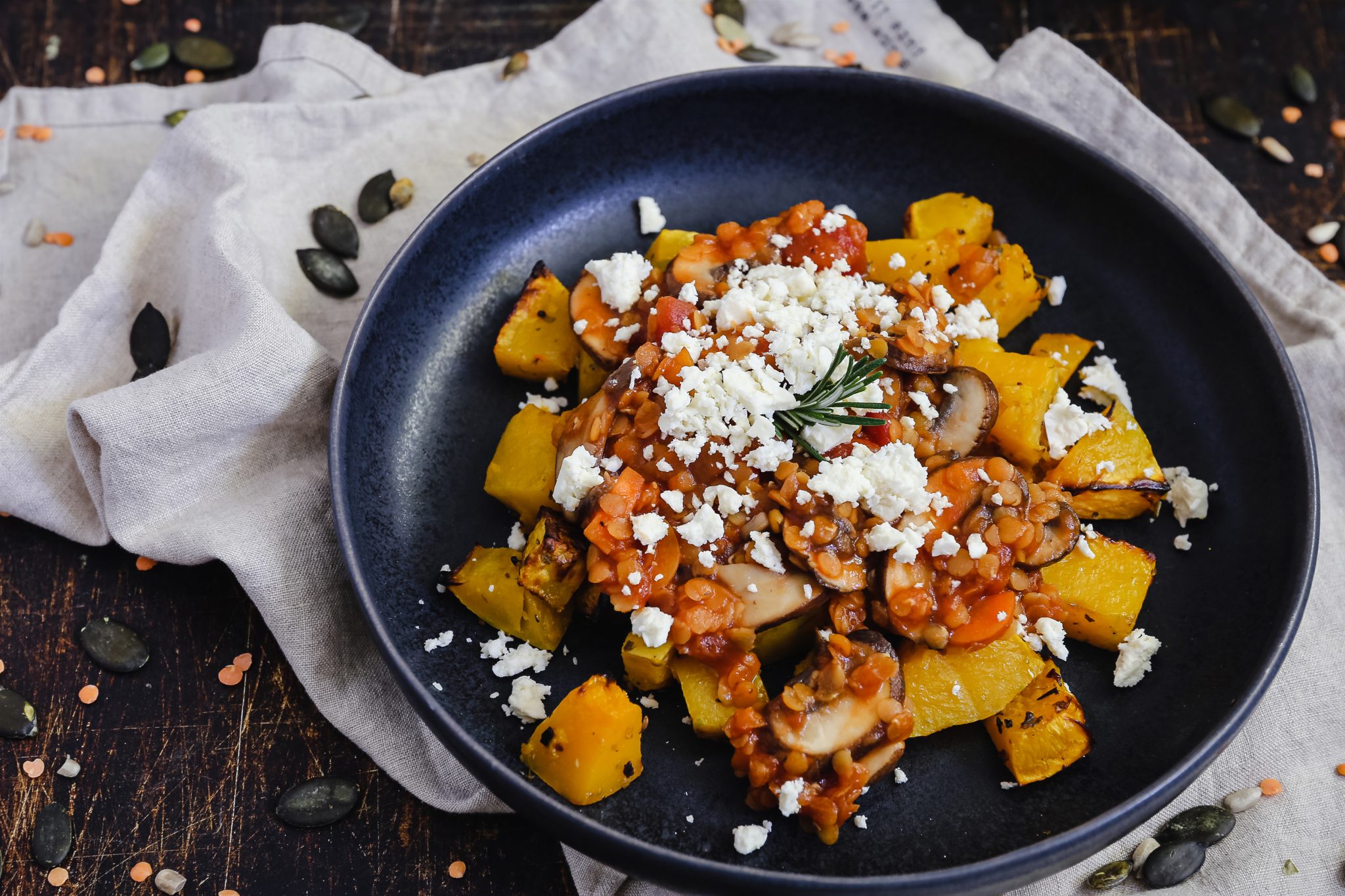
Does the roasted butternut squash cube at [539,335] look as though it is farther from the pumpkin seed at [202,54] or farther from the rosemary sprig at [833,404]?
the pumpkin seed at [202,54]

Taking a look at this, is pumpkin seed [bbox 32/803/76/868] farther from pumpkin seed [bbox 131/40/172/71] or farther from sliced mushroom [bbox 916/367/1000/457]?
pumpkin seed [bbox 131/40/172/71]

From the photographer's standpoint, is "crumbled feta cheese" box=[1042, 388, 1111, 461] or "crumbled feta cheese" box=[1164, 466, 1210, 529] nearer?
"crumbled feta cheese" box=[1042, 388, 1111, 461]

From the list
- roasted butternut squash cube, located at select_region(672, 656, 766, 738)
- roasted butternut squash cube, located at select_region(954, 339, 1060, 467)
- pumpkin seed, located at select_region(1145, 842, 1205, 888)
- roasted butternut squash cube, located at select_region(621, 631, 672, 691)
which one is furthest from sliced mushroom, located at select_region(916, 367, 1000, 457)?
pumpkin seed, located at select_region(1145, 842, 1205, 888)

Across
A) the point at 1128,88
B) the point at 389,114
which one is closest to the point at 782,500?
the point at 389,114

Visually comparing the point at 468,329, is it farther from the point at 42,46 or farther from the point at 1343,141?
the point at 1343,141

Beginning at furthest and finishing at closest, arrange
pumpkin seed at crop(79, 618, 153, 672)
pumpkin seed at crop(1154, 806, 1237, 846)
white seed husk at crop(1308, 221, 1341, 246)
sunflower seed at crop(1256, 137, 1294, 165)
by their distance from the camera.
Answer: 1. sunflower seed at crop(1256, 137, 1294, 165)
2. white seed husk at crop(1308, 221, 1341, 246)
3. pumpkin seed at crop(79, 618, 153, 672)
4. pumpkin seed at crop(1154, 806, 1237, 846)

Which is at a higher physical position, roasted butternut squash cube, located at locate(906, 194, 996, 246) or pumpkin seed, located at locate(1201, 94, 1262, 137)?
pumpkin seed, located at locate(1201, 94, 1262, 137)

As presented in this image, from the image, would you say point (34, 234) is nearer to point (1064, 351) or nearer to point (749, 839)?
point (749, 839)
